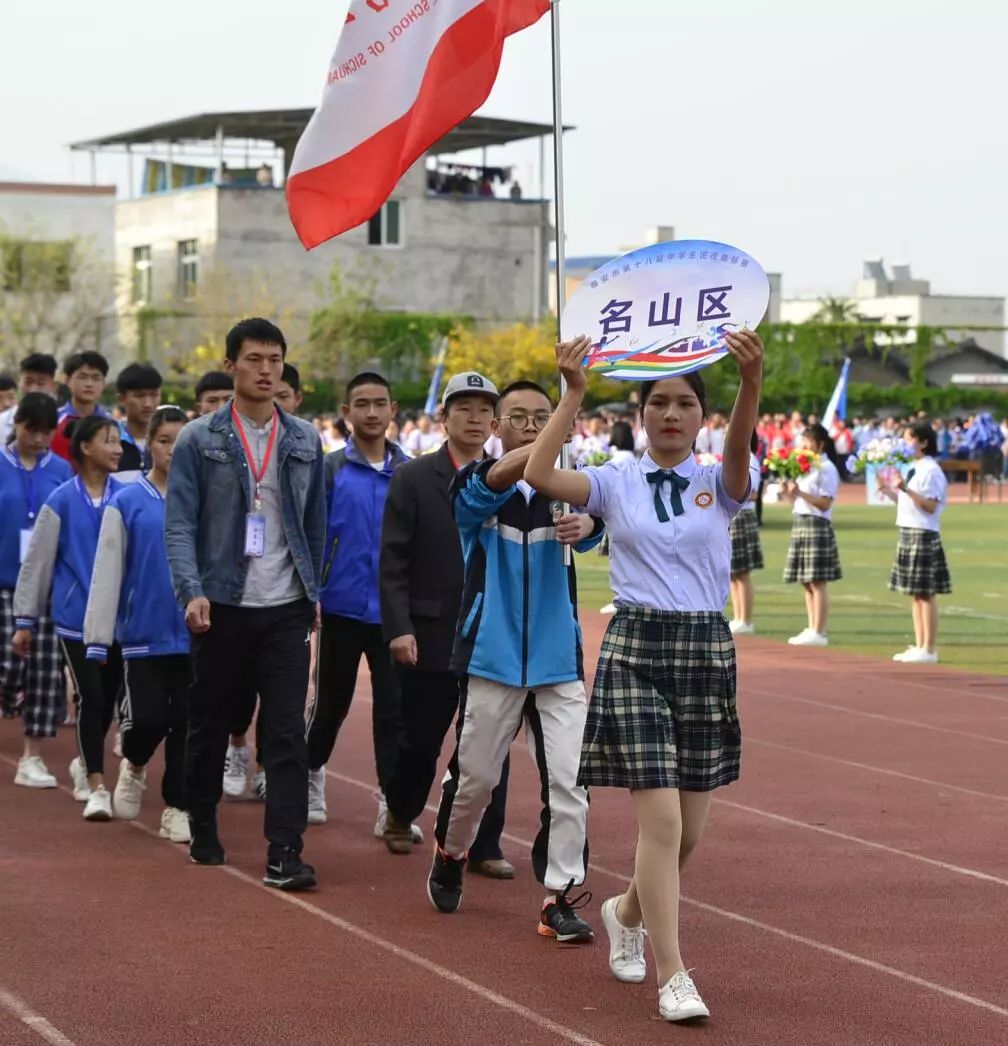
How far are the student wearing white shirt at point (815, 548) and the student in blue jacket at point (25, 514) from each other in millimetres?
8379

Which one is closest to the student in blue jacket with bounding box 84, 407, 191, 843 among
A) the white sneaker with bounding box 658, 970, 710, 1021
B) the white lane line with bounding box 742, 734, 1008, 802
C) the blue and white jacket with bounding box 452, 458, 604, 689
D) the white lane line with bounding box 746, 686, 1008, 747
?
the blue and white jacket with bounding box 452, 458, 604, 689

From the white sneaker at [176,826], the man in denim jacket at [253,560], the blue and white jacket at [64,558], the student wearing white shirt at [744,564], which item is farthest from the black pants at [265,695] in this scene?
the student wearing white shirt at [744,564]

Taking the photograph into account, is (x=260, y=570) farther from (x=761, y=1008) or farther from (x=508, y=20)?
(x=761, y=1008)

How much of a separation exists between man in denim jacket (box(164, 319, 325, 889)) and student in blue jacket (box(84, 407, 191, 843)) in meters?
0.91

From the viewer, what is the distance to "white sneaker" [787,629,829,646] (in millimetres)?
18016

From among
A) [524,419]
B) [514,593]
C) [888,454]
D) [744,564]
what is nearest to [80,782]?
[514,593]

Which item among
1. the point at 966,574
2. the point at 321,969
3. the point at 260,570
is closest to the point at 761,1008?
the point at 321,969

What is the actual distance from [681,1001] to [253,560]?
9.53 feet

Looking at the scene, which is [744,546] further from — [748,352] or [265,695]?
[748,352]

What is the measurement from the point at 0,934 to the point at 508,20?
152 inches

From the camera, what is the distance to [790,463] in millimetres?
19344

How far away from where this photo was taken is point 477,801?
7301 mm

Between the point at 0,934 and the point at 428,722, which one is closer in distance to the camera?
the point at 0,934

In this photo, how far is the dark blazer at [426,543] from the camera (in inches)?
327
